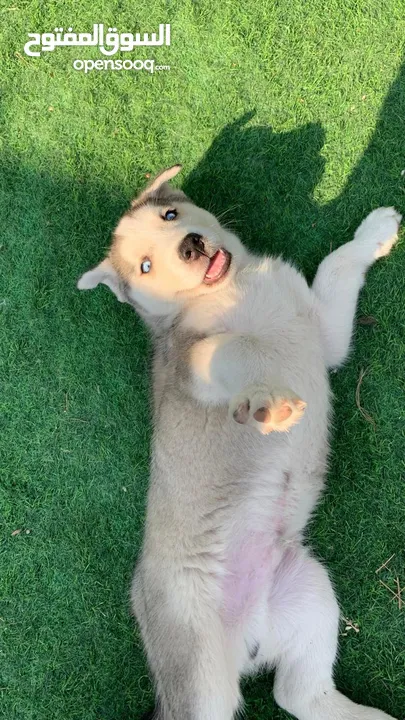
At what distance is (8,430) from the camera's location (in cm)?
497

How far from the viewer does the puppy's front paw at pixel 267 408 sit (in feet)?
9.82

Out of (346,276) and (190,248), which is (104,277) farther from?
(346,276)

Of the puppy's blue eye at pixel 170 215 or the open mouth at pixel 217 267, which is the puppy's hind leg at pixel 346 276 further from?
the puppy's blue eye at pixel 170 215

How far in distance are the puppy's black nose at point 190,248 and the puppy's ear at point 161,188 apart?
0.70 m

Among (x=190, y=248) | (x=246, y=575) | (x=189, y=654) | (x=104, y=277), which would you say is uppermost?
(x=190, y=248)

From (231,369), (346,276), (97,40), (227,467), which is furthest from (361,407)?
(97,40)

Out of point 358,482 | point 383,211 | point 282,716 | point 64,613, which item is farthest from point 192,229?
point 282,716

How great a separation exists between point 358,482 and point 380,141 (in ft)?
8.34


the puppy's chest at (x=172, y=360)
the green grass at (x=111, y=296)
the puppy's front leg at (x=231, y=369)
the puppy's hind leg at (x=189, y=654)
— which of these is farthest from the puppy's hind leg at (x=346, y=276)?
the puppy's hind leg at (x=189, y=654)

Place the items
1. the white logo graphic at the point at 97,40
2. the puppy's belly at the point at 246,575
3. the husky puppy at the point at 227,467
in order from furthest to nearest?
1. the white logo graphic at the point at 97,40
2. the puppy's belly at the point at 246,575
3. the husky puppy at the point at 227,467

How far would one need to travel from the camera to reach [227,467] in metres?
3.94

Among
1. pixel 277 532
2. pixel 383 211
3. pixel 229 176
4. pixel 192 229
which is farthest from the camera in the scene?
pixel 229 176

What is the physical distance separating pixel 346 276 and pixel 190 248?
1218 mm

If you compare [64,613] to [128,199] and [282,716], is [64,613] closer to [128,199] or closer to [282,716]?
[282,716]
